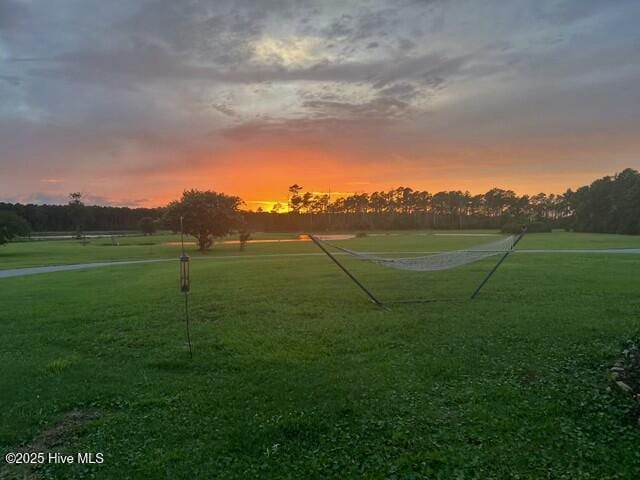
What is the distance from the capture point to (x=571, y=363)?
580cm

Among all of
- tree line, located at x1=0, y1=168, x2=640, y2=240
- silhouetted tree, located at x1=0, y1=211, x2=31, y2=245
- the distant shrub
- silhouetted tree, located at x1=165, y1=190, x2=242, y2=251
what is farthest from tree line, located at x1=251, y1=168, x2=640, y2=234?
silhouetted tree, located at x1=0, y1=211, x2=31, y2=245

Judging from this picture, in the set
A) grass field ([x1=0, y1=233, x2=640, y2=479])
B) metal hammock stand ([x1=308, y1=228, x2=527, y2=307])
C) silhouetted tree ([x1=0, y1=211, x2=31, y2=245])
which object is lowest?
grass field ([x1=0, y1=233, x2=640, y2=479])

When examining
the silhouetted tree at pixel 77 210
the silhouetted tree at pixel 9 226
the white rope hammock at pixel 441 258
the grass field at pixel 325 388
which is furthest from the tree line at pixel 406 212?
the grass field at pixel 325 388

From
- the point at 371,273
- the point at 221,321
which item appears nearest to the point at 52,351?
the point at 221,321

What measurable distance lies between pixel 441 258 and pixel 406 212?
83949 mm

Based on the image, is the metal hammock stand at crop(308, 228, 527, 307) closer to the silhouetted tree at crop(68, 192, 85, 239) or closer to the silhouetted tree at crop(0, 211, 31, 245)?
the silhouetted tree at crop(0, 211, 31, 245)

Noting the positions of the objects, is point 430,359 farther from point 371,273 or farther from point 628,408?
point 371,273

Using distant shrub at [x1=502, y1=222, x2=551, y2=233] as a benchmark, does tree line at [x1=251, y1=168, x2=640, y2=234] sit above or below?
above

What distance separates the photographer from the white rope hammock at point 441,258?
30.8 ft

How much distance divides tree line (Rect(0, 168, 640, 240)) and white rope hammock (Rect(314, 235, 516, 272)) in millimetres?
50144

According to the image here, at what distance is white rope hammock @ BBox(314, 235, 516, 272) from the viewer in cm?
938

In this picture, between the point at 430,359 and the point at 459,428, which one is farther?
the point at 430,359

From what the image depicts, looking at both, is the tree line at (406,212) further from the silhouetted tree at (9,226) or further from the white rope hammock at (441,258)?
the white rope hammock at (441,258)

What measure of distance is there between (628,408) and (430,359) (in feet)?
7.38
